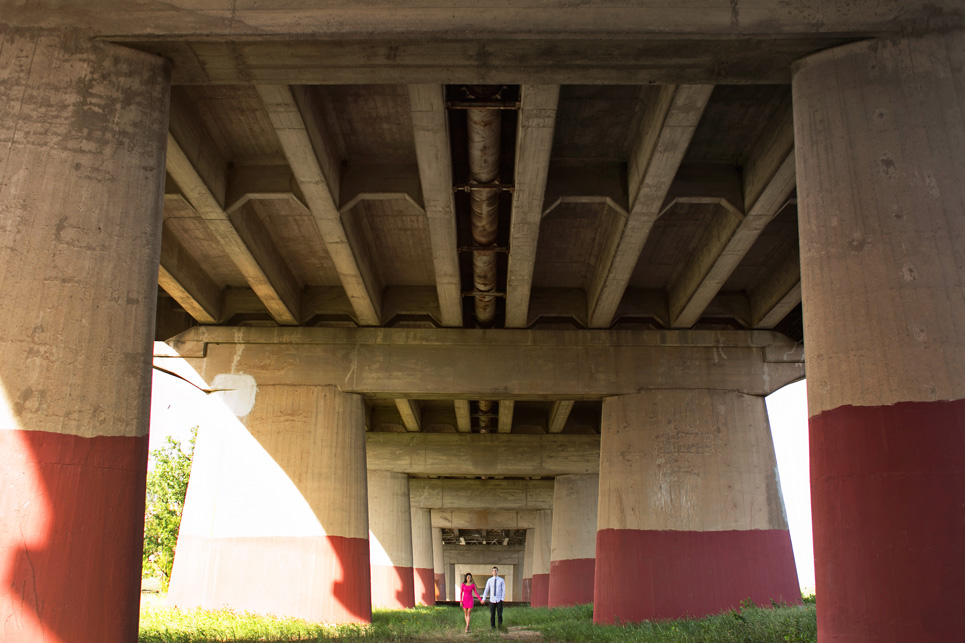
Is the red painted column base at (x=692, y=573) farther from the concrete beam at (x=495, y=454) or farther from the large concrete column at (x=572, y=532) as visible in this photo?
the large concrete column at (x=572, y=532)

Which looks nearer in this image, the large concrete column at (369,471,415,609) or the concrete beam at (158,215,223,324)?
the concrete beam at (158,215,223,324)

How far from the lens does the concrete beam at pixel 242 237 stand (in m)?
13.8

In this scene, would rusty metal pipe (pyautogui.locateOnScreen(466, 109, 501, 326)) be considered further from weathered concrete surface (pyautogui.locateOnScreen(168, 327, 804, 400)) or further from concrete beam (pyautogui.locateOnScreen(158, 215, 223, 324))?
concrete beam (pyautogui.locateOnScreen(158, 215, 223, 324))

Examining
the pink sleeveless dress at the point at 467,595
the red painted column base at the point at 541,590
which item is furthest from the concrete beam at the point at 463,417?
the red painted column base at the point at 541,590

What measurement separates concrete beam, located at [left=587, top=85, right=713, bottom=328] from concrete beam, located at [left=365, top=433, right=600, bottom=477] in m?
14.7

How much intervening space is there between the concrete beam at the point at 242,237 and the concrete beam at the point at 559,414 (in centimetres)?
1098

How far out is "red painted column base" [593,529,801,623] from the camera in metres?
18.6

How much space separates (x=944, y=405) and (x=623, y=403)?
44.4 ft

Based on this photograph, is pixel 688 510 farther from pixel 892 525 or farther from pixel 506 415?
pixel 892 525

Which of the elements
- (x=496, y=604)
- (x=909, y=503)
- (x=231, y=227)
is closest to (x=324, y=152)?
(x=231, y=227)

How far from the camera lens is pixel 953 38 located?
29.4 ft

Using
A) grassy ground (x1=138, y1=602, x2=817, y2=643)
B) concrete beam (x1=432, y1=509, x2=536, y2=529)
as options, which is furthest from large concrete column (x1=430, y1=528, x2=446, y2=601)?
grassy ground (x1=138, y1=602, x2=817, y2=643)

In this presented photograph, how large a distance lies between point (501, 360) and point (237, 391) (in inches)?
273

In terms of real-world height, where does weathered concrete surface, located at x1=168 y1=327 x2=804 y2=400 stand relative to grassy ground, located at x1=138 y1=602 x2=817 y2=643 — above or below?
above
